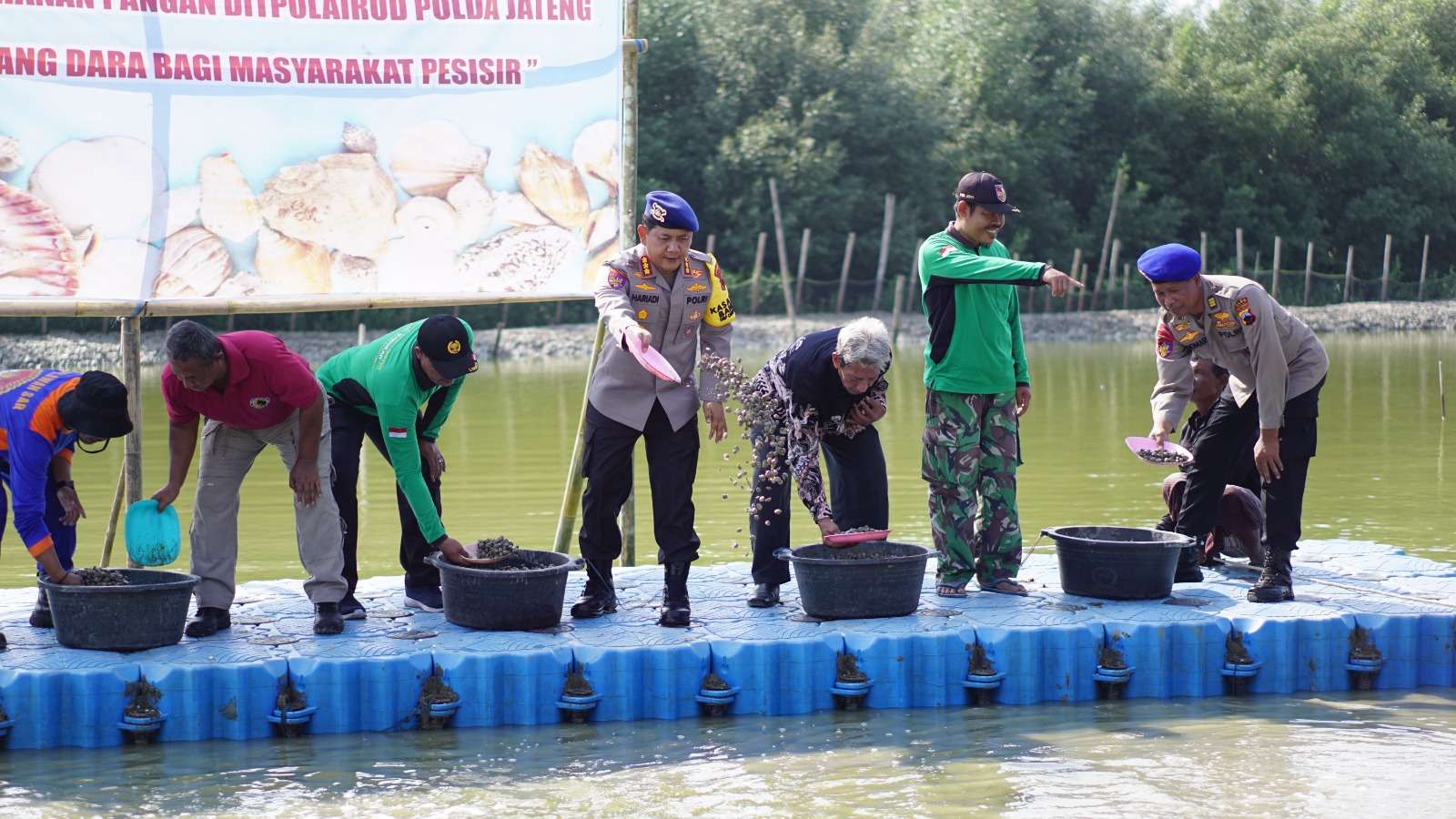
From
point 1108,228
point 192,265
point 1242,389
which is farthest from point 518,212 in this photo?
point 1108,228

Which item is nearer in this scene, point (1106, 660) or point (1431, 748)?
point (1431, 748)

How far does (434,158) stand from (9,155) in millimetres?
1752

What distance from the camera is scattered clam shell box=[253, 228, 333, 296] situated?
725 centimetres

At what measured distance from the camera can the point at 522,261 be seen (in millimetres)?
7586

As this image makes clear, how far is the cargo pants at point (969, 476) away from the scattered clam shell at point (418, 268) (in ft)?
7.54

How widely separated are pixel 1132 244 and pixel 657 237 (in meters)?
39.4

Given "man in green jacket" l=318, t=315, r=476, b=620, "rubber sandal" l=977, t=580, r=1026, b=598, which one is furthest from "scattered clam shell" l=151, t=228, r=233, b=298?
"rubber sandal" l=977, t=580, r=1026, b=598

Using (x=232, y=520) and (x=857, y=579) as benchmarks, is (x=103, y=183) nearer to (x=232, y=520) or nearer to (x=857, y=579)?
(x=232, y=520)

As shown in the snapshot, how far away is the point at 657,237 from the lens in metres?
6.12

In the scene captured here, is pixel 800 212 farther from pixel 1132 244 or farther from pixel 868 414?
pixel 868 414

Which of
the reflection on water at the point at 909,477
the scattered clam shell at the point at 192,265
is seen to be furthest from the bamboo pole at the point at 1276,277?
the scattered clam shell at the point at 192,265

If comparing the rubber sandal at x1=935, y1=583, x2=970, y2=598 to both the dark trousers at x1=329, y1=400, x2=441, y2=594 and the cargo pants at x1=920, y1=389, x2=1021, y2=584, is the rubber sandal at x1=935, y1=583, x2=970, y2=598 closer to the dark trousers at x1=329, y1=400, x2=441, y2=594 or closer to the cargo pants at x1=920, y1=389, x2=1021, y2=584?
the cargo pants at x1=920, y1=389, x2=1021, y2=584

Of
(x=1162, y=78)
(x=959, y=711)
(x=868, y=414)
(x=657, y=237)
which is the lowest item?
(x=959, y=711)

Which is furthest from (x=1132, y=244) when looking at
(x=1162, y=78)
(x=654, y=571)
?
(x=654, y=571)
